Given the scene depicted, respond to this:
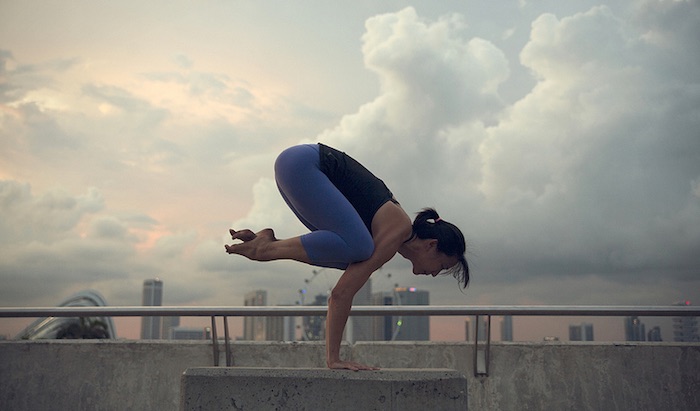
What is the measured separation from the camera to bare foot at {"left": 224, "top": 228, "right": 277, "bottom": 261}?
3215 millimetres

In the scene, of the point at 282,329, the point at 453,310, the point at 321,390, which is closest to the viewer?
the point at 321,390

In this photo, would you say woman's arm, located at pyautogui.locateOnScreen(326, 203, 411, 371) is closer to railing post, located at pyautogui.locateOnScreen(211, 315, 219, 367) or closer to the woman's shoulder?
the woman's shoulder

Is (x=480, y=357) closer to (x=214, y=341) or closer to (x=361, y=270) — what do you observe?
(x=214, y=341)

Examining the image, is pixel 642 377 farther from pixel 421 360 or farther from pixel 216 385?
pixel 216 385

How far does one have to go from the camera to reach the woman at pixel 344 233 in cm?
316

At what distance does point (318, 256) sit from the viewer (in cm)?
316

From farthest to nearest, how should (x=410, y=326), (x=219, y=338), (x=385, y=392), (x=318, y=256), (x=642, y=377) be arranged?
(x=410, y=326) < (x=219, y=338) < (x=642, y=377) < (x=318, y=256) < (x=385, y=392)

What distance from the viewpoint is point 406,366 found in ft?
17.0

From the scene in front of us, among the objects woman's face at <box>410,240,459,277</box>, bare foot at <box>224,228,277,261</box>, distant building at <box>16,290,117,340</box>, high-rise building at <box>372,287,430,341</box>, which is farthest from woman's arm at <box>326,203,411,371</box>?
high-rise building at <box>372,287,430,341</box>

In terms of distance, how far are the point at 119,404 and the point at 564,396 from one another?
140 inches

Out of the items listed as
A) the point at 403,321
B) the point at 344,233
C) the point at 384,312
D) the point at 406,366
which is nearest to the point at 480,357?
the point at 406,366

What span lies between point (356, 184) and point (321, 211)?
0.26 meters

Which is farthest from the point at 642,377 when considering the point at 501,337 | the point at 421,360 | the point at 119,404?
the point at 119,404

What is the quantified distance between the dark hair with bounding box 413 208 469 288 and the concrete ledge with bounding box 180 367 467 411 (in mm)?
653
